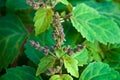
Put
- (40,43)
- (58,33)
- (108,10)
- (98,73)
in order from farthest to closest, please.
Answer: (108,10), (40,43), (98,73), (58,33)

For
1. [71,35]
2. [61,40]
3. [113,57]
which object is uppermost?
[61,40]

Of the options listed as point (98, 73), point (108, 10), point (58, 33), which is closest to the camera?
point (58, 33)

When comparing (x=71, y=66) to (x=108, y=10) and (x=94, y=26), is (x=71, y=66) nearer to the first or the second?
(x=94, y=26)

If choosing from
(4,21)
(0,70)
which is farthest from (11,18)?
(0,70)

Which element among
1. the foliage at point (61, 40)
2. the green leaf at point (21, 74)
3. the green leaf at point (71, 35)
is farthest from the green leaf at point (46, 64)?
the green leaf at point (71, 35)

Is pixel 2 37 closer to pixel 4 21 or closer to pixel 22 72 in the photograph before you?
pixel 4 21

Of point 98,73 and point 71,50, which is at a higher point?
point 71,50

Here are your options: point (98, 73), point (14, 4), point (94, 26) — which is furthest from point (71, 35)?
point (14, 4)

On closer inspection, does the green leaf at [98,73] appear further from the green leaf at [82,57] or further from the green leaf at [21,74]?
the green leaf at [21,74]
